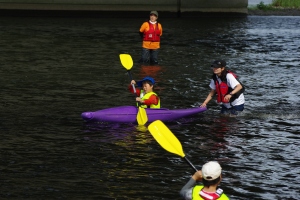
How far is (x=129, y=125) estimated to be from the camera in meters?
13.5

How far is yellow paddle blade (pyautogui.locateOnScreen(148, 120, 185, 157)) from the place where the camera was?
8.24 m

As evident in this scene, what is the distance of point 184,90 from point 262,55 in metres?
8.25

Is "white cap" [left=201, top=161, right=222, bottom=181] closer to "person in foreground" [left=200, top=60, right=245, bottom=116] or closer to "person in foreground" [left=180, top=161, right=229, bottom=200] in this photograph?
"person in foreground" [left=180, top=161, right=229, bottom=200]

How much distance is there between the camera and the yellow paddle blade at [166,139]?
8.24 m

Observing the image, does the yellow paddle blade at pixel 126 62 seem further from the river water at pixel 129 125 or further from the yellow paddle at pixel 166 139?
the yellow paddle at pixel 166 139

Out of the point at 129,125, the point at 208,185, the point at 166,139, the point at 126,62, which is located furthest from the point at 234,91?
the point at 208,185

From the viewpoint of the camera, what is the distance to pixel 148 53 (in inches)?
844

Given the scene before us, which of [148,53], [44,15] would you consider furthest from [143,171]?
[44,15]

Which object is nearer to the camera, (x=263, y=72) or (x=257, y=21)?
(x=263, y=72)

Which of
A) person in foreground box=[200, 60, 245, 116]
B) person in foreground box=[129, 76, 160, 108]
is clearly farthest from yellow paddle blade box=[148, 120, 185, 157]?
person in foreground box=[129, 76, 160, 108]

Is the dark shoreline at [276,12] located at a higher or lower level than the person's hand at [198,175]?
lower

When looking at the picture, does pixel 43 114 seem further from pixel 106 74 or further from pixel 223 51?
pixel 223 51

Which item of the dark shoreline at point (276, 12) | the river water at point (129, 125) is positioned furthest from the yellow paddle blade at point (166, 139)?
the dark shoreline at point (276, 12)

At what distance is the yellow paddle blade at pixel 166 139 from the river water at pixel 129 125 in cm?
139
